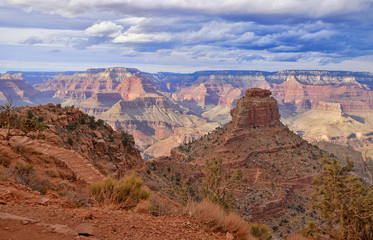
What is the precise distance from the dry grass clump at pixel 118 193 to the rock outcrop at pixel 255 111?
54.9m

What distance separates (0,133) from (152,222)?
498 inches

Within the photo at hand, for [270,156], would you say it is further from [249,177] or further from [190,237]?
[190,237]

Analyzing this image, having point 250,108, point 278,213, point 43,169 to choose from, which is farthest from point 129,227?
point 250,108

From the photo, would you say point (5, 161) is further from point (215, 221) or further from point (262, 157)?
point (262, 157)

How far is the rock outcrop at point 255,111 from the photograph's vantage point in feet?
214

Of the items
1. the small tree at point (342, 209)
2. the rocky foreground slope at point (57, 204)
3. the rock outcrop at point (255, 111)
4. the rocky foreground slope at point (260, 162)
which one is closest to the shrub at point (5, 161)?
the rocky foreground slope at point (57, 204)

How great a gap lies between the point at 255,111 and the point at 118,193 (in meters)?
58.0

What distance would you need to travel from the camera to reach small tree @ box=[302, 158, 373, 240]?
12.8 meters

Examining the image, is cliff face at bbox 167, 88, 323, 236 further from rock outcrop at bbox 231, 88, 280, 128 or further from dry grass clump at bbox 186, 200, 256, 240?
dry grass clump at bbox 186, 200, 256, 240

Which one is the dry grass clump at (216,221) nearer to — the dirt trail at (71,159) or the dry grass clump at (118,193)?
the dry grass clump at (118,193)

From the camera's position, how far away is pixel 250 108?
6575 cm

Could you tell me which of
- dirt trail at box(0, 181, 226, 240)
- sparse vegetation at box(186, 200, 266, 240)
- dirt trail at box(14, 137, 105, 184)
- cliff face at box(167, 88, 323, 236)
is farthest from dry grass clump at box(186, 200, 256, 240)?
cliff face at box(167, 88, 323, 236)

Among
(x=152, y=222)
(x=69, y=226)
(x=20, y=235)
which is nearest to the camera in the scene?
(x=20, y=235)

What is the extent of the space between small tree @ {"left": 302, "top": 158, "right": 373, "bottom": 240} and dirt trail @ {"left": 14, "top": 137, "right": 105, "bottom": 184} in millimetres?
11504
